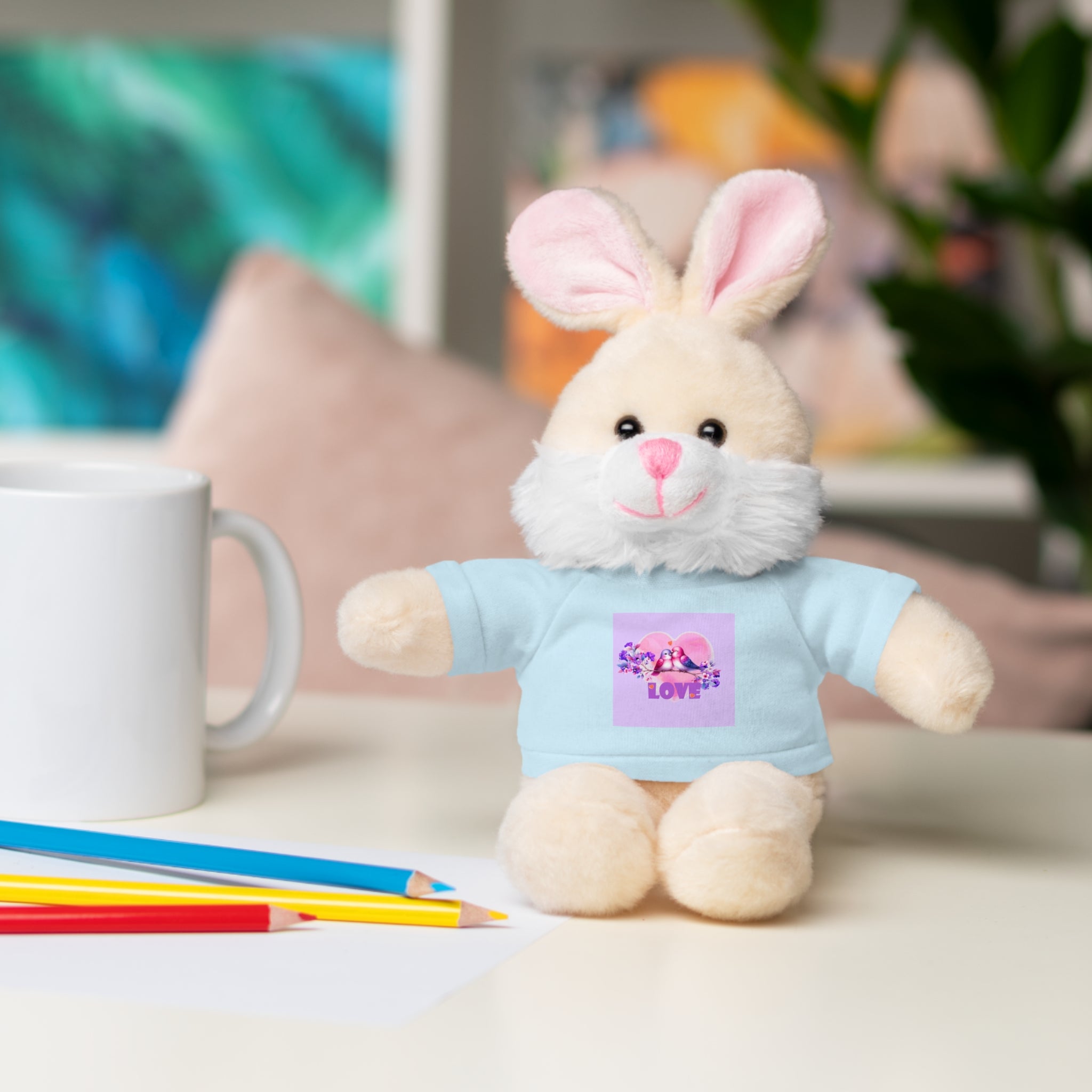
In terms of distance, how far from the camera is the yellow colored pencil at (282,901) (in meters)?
0.40

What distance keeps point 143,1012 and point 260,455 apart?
2.19 ft

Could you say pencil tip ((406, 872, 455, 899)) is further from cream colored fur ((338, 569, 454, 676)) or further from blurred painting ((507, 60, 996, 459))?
blurred painting ((507, 60, 996, 459))

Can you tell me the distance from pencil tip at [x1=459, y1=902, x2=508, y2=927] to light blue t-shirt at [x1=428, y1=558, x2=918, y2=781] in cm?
5

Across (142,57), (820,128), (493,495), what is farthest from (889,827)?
(142,57)

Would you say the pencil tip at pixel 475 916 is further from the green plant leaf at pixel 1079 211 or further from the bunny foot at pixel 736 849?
the green plant leaf at pixel 1079 211

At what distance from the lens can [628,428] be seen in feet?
1.44

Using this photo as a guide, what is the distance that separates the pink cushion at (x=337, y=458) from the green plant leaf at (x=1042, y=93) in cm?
60

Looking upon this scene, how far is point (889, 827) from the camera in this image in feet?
1.79

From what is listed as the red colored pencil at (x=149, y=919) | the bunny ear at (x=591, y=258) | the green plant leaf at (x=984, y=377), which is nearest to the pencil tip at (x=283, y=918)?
the red colored pencil at (x=149, y=919)

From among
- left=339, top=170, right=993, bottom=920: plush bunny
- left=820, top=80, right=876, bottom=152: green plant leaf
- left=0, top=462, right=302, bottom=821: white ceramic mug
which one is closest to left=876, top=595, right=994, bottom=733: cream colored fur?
left=339, top=170, right=993, bottom=920: plush bunny

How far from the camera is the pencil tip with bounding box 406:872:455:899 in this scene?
41 cm

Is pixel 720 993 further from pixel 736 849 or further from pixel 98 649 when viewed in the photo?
pixel 98 649

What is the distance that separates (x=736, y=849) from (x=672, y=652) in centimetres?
7

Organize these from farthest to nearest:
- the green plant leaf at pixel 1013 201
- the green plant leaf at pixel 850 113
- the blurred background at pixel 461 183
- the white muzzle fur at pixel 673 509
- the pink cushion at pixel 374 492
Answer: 1. the blurred background at pixel 461 183
2. the green plant leaf at pixel 850 113
3. the green plant leaf at pixel 1013 201
4. the pink cushion at pixel 374 492
5. the white muzzle fur at pixel 673 509
